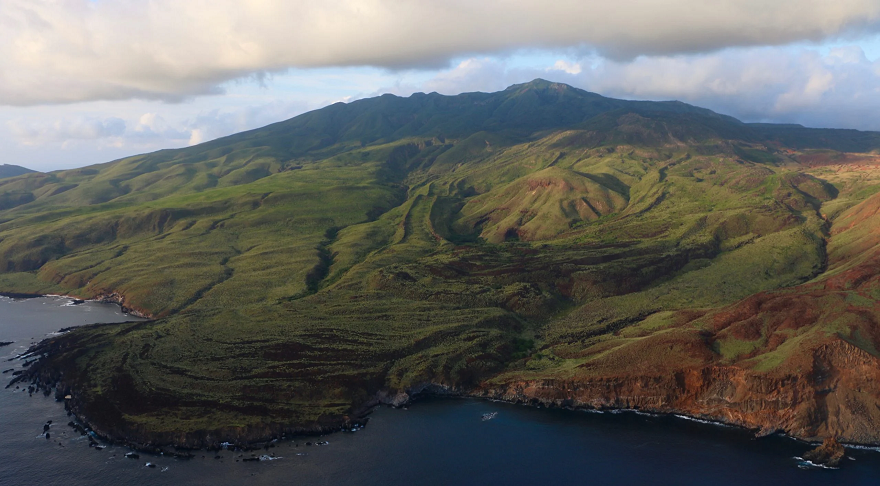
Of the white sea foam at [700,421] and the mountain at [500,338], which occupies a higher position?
the mountain at [500,338]

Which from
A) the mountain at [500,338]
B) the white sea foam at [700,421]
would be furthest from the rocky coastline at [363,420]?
the mountain at [500,338]

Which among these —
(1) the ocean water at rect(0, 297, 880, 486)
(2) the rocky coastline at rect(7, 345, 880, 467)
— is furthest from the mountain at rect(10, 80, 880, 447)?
(1) the ocean water at rect(0, 297, 880, 486)

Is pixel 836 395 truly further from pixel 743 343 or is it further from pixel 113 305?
pixel 113 305

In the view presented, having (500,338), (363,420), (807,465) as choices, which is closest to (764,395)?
(807,465)

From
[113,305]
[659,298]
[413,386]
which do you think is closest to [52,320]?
[113,305]

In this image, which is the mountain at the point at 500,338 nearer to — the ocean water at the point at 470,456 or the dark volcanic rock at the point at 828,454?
the dark volcanic rock at the point at 828,454

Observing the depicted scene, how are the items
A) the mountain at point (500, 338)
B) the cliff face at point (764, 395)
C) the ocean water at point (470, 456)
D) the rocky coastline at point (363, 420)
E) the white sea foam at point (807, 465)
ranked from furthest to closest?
the mountain at point (500, 338) → the cliff face at point (764, 395) → the rocky coastline at point (363, 420) → the white sea foam at point (807, 465) → the ocean water at point (470, 456)
